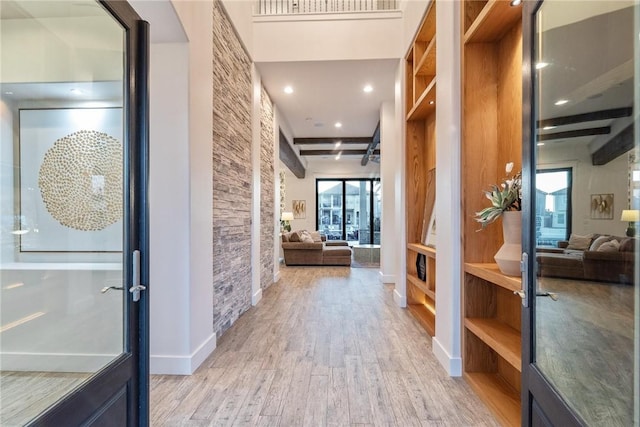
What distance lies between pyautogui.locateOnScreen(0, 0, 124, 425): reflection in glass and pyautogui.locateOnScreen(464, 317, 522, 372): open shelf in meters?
2.04

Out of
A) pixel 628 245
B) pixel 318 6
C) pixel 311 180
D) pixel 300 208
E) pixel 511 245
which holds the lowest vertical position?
pixel 511 245

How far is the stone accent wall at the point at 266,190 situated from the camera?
500 cm

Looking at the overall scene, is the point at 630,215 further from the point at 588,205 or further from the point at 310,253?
the point at 310,253

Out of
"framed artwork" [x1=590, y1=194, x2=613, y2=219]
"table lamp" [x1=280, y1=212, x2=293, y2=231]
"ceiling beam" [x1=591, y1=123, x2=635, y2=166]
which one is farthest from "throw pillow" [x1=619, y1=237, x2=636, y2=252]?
"table lamp" [x1=280, y1=212, x2=293, y2=231]

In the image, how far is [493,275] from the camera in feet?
6.35

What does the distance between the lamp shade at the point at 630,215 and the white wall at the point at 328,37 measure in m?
4.06

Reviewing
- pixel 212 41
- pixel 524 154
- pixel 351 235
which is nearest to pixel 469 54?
pixel 524 154

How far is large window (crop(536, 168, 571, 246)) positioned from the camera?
1231 millimetres

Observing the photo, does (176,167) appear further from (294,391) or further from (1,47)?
(294,391)

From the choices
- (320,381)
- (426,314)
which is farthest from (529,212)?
(426,314)

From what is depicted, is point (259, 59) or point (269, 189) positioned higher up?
point (259, 59)

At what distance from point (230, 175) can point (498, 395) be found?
10.0 feet

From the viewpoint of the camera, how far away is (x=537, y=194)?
128 centimetres

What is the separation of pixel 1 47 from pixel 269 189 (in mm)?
4246
